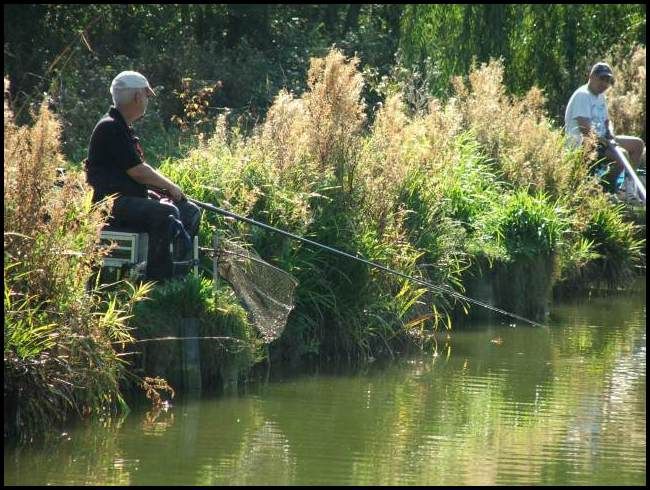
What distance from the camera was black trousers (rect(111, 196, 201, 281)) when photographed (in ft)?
30.5

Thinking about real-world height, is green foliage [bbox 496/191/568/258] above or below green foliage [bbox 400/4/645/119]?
below

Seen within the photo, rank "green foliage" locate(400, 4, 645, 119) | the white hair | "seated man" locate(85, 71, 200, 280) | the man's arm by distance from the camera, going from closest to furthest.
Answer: "seated man" locate(85, 71, 200, 280), the man's arm, the white hair, "green foliage" locate(400, 4, 645, 119)

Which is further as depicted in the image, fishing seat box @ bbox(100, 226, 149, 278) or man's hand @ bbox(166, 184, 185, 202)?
man's hand @ bbox(166, 184, 185, 202)

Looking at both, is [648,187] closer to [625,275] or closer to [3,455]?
[625,275]

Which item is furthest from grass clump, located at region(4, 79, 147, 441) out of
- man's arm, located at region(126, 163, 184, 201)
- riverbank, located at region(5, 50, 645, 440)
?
man's arm, located at region(126, 163, 184, 201)

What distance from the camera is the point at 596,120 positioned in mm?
16484

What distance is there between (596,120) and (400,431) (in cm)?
851

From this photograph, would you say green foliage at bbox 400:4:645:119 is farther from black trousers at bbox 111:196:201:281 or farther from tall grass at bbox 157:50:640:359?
black trousers at bbox 111:196:201:281

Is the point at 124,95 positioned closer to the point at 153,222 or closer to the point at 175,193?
the point at 175,193

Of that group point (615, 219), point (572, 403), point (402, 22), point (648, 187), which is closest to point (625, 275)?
point (615, 219)

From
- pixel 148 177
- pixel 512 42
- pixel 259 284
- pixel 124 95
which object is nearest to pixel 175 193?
pixel 148 177

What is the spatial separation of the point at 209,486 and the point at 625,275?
8.93 meters

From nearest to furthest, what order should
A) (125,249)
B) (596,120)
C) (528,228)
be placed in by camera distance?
(125,249) → (528,228) → (596,120)

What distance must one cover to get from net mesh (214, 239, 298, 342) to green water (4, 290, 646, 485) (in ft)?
1.51
